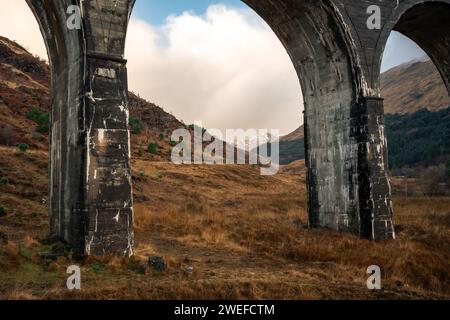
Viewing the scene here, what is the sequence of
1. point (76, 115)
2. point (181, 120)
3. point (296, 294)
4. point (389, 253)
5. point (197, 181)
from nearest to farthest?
point (296, 294) → point (76, 115) → point (389, 253) → point (197, 181) → point (181, 120)

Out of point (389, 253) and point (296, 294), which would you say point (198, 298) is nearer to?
point (296, 294)

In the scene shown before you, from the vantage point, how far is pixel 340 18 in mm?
10523

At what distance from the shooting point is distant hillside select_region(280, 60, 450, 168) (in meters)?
52.6

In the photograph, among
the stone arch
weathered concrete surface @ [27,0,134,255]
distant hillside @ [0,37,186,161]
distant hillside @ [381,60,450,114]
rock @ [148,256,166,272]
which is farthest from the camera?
distant hillside @ [381,60,450,114]

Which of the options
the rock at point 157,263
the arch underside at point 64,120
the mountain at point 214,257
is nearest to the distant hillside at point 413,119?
the mountain at point 214,257

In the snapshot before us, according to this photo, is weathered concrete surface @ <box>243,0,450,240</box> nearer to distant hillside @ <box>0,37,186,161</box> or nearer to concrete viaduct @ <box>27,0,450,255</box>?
concrete viaduct @ <box>27,0,450,255</box>

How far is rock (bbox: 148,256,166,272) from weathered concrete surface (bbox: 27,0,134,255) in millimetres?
705

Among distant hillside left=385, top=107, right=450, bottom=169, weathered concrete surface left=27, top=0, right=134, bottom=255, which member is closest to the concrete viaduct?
weathered concrete surface left=27, top=0, right=134, bottom=255

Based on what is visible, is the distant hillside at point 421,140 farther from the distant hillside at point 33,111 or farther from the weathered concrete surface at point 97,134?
the weathered concrete surface at point 97,134

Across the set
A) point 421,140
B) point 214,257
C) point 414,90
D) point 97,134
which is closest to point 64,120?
point 97,134

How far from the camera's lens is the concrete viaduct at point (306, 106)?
7.28 meters

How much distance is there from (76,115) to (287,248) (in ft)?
17.6

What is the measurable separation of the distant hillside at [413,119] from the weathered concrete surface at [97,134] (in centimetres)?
4949
